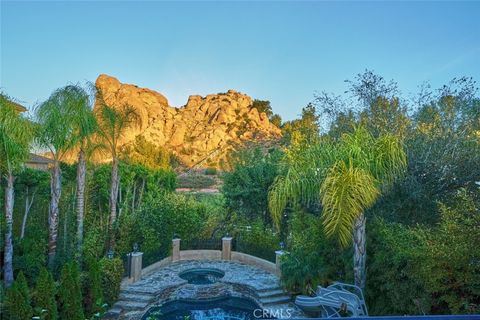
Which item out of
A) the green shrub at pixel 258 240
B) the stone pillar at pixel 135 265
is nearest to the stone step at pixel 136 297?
the stone pillar at pixel 135 265

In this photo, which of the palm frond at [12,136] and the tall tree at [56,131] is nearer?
the palm frond at [12,136]

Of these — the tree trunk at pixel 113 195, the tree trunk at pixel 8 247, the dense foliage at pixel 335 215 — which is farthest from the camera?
the tree trunk at pixel 113 195

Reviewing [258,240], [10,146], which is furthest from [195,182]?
[10,146]

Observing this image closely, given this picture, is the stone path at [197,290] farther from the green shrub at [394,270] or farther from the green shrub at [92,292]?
the green shrub at [394,270]

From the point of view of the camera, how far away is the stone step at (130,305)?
702cm

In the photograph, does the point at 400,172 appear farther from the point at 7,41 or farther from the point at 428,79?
the point at 7,41

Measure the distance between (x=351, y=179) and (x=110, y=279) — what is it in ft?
18.8

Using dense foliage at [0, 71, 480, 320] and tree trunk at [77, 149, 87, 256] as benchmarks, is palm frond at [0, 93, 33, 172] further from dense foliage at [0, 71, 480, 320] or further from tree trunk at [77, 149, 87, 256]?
tree trunk at [77, 149, 87, 256]

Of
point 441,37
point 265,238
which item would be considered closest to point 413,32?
point 441,37

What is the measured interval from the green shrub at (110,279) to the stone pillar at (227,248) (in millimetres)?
4350

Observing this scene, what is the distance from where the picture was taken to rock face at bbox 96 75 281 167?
4725cm

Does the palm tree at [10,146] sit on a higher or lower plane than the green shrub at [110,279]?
higher

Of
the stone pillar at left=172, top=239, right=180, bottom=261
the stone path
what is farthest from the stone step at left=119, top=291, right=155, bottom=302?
the stone pillar at left=172, top=239, right=180, bottom=261

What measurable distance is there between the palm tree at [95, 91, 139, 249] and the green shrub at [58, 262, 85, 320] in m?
3.62
